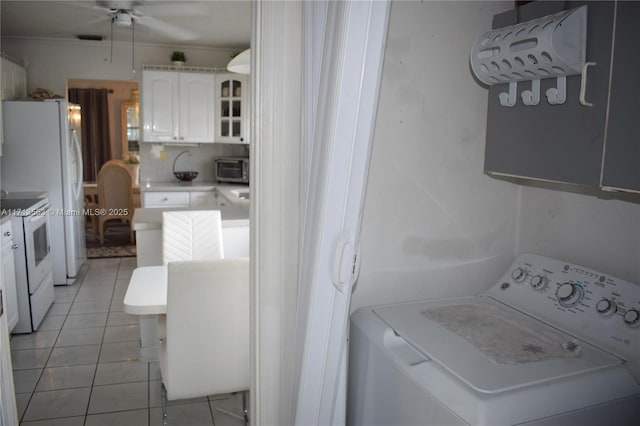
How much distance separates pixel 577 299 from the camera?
148cm

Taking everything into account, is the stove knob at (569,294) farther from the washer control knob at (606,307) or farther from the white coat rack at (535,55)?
the white coat rack at (535,55)

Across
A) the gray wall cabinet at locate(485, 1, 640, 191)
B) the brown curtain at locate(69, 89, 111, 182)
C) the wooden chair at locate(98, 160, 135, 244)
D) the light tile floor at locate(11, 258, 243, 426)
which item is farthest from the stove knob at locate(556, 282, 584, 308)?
the brown curtain at locate(69, 89, 111, 182)

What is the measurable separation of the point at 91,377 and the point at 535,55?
112 inches

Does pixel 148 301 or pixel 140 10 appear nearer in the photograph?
pixel 148 301

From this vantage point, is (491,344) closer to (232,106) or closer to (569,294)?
(569,294)

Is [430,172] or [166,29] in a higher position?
[166,29]

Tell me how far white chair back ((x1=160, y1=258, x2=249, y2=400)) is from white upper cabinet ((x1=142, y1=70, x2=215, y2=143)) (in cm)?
389

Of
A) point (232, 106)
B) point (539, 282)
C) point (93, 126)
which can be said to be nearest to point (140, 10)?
point (232, 106)

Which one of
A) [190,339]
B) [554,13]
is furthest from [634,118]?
[190,339]

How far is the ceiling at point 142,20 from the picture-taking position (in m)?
4.05

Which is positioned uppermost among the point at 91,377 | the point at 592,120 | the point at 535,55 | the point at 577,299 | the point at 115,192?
the point at 535,55

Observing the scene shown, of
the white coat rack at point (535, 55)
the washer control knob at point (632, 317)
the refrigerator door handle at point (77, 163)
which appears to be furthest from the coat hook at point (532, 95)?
the refrigerator door handle at point (77, 163)

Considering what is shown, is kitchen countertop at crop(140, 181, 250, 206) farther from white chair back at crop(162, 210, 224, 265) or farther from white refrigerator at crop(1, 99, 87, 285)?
white chair back at crop(162, 210, 224, 265)

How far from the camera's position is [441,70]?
1703 mm
